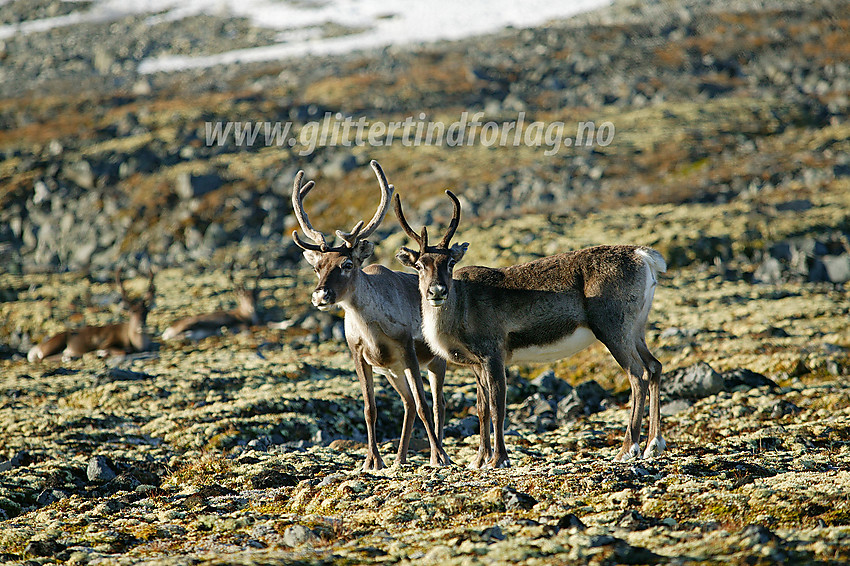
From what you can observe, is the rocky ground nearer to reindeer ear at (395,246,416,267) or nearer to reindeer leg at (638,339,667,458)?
reindeer leg at (638,339,667,458)

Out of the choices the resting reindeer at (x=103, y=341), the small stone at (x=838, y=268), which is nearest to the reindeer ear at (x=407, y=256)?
the resting reindeer at (x=103, y=341)

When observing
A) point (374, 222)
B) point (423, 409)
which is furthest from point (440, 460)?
point (374, 222)

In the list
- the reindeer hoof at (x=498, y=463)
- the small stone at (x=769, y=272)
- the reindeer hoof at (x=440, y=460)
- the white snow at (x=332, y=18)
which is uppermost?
the white snow at (x=332, y=18)

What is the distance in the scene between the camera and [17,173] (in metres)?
57.2

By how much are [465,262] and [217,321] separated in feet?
38.7

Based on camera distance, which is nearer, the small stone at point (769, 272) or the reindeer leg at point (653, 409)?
the reindeer leg at point (653, 409)

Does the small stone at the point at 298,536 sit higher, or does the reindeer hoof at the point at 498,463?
the small stone at the point at 298,536

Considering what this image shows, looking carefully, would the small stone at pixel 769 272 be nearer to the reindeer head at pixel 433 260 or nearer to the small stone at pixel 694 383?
the small stone at pixel 694 383

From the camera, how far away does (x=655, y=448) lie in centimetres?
1194

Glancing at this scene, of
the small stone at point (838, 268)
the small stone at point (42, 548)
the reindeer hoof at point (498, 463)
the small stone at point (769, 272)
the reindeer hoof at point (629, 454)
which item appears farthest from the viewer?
the small stone at point (769, 272)

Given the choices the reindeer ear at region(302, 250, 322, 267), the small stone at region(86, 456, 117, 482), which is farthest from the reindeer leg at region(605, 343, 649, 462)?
the small stone at region(86, 456, 117, 482)

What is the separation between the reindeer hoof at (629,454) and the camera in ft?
38.6

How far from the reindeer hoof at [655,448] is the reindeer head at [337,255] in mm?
5743

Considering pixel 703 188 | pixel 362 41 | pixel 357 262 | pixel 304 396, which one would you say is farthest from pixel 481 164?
pixel 362 41
